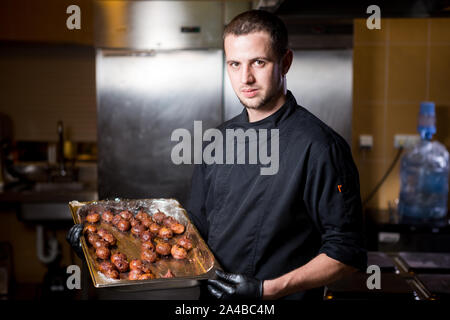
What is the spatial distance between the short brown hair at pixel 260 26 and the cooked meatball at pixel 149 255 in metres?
0.66

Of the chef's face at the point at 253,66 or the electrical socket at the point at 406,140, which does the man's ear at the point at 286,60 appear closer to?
the chef's face at the point at 253,66

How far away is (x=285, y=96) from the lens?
1392 millimetres

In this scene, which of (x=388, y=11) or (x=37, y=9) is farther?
(x=37, y=9)

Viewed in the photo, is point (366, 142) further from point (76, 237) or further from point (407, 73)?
point (76, 237)

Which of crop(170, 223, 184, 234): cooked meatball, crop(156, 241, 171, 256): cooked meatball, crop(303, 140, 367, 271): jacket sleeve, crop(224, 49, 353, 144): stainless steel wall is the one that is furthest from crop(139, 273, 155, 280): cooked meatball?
crop(224, 49, 353, 144): stainless steel wall

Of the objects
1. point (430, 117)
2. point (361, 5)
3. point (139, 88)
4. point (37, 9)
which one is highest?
point (37, 9)

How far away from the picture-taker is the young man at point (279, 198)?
1.22 metres

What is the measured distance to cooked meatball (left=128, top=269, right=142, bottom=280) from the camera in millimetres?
1276

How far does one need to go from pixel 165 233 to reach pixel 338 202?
21.6 inches

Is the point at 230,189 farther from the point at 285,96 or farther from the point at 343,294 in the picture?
the point at 343,294

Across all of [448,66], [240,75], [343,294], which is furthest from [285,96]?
[448,66]

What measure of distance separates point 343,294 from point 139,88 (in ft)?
5.67

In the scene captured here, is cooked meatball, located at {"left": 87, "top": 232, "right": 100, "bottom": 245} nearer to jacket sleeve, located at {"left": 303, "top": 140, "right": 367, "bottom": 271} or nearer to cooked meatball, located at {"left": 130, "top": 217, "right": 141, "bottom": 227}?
cooked meatball, located at {"left": 130, "top": 217, "right": 141, "bottom": 227}

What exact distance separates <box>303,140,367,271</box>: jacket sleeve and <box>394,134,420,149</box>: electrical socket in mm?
1867
